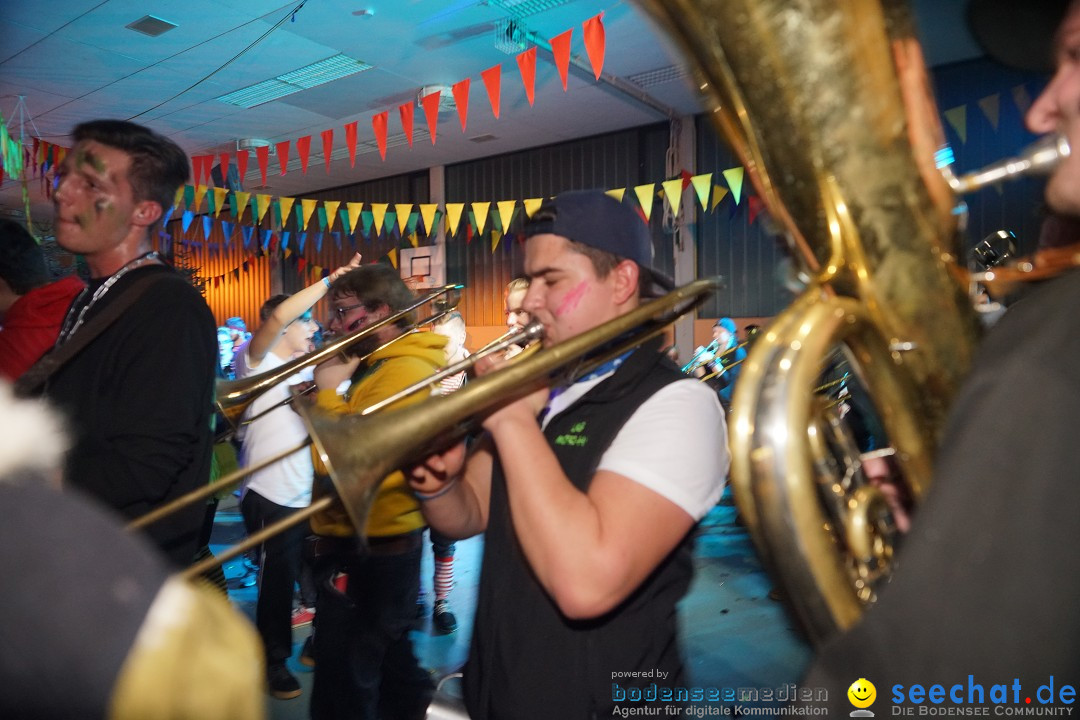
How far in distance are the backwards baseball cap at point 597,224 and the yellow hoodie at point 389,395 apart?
2.77 ft

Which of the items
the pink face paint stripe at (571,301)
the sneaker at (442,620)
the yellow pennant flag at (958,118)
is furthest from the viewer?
the yellow pennant flag at (958,118)

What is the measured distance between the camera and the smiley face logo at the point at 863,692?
0.48 m

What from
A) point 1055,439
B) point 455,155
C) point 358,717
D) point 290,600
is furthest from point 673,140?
point 1055,439

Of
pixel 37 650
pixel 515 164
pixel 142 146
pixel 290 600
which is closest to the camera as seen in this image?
pixel 37 650

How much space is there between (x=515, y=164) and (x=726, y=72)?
9.15 metres

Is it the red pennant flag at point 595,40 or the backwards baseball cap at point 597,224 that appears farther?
the red pennant flag at point 595,40

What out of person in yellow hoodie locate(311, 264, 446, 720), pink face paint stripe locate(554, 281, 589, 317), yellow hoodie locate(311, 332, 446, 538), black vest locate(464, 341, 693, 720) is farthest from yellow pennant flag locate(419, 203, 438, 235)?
black vest locate(464, 341, 693, 720)

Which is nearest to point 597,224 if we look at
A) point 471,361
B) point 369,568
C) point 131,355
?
point 471,361

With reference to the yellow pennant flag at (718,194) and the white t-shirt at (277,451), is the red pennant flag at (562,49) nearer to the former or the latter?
the yellow pennant flag at (718,194)

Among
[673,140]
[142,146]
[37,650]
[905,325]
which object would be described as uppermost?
[673,140]

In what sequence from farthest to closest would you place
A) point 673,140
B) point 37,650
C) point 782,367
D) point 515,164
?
point 515,164, point 673,140, point 782,367, point 37,650

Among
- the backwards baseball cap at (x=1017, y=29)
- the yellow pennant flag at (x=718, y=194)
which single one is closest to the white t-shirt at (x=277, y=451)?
the backwards baseball cap at (x=1017, y=29)

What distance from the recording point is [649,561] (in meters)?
1.06

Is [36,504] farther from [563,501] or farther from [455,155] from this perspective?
[455,155]
